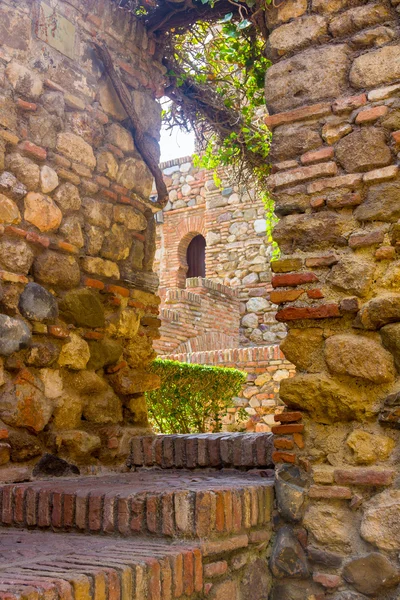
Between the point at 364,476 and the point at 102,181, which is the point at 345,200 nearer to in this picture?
the point at 364,476

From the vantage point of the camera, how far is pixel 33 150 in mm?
3029

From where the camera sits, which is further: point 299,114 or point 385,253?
point 299,114

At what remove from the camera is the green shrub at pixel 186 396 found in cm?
588

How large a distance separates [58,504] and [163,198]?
213 cm

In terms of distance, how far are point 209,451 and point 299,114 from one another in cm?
162

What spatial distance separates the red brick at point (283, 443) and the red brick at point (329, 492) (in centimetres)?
17

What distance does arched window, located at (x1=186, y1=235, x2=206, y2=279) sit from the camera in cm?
1438

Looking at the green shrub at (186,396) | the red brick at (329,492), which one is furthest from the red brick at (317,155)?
the green shrub at (186,396)

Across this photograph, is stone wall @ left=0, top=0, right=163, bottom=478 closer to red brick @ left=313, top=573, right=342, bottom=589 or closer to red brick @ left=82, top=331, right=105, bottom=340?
red brick @ left=82, top=331, right=105, bottom=340

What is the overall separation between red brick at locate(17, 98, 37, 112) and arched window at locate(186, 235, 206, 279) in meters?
11.3

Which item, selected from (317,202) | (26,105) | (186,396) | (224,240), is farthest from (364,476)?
(224,240)

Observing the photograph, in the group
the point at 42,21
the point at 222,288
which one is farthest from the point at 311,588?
the point at 222,288

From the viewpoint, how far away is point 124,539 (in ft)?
7.02

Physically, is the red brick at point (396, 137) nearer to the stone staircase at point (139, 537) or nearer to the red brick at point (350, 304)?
the red brick at point (350, 304)
